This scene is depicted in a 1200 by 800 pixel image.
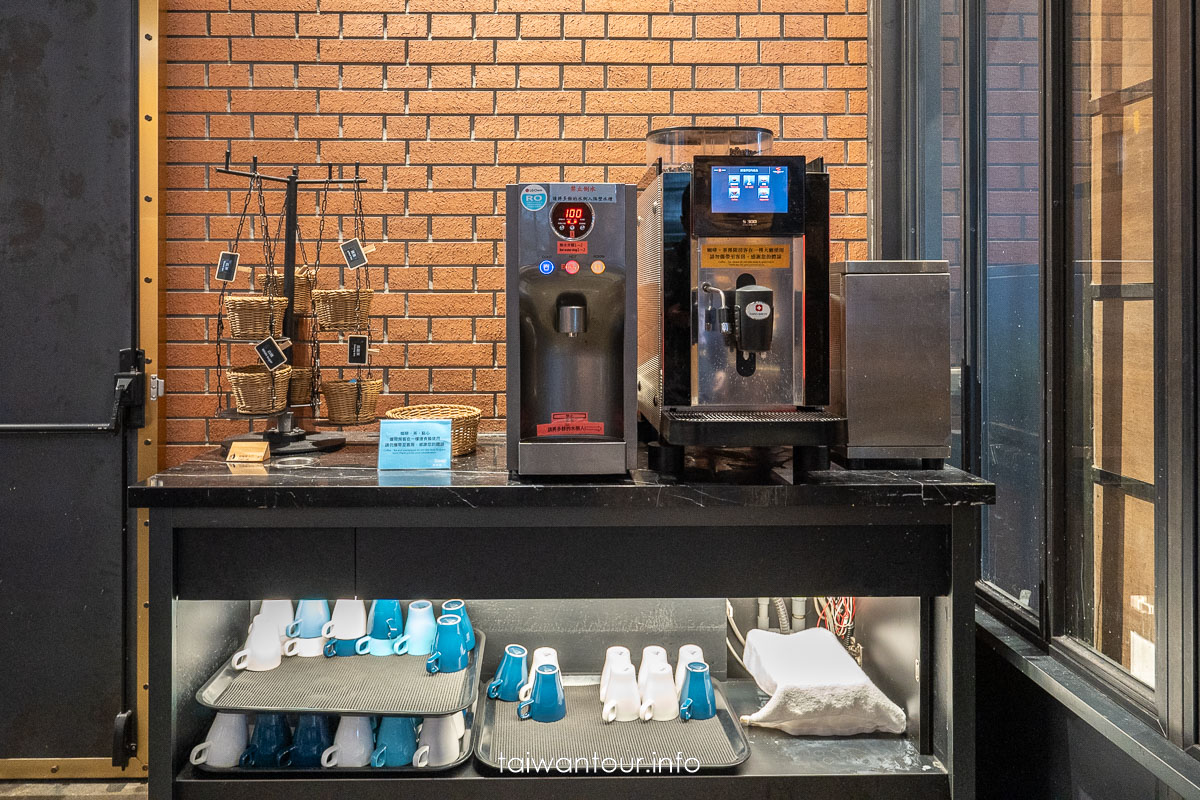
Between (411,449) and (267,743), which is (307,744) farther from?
(411,449)

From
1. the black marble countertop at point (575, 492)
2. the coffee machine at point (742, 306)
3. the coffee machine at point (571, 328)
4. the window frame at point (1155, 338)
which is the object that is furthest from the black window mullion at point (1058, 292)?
the coffee machine at point (571, 328)

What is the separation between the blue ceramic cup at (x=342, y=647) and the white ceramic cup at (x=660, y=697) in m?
0.68

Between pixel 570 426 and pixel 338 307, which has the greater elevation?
pixel 338 307

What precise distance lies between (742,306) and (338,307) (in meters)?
1.08

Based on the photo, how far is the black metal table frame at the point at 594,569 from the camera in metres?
1.60

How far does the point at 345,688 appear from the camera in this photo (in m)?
1.76

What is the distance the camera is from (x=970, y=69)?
1996 mm

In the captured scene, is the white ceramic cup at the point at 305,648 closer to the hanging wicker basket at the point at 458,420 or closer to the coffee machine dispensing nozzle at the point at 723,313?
the hanging wicker basket at the point at 458,420

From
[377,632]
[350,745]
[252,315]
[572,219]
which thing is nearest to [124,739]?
[377,632]

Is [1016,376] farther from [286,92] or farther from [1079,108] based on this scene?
[286,92]

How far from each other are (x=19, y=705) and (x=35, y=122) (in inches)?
67.3

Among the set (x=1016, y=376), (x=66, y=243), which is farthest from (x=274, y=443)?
(x=1016, y=376)

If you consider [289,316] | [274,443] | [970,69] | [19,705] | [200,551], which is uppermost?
[970,69]

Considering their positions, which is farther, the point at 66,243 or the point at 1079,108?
the point at 66,243
